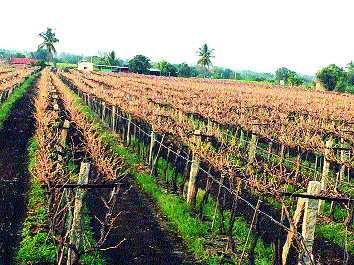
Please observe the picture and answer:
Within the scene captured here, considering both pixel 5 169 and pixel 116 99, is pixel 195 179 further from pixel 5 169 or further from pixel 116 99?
pixel 116 99

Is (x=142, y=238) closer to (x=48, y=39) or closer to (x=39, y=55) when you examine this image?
(x=48, y=39)

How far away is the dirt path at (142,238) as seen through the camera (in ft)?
34.8

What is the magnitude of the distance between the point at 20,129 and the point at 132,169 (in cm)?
1117

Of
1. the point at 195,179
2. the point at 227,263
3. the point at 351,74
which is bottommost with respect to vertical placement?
the point at 227,263

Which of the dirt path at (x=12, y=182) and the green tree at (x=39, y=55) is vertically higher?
the green tree at (x=39, y=55)

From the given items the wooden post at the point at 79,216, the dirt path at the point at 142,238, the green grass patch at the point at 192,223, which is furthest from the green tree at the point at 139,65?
the wooden post at the point at 79,216

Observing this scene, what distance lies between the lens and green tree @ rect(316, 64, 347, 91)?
265ft

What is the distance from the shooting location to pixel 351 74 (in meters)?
97.5

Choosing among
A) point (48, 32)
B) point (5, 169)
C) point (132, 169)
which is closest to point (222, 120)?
point (132, 169)

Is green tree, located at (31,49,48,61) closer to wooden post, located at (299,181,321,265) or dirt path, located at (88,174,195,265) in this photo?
dirt path, located at (88,174,195,265)

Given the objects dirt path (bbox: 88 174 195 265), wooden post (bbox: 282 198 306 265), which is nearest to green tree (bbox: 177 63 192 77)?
dirt path (bbox: 88 174 195 265)

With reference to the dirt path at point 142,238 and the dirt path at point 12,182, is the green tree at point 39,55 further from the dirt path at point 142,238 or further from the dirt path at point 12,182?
the dirt path at point 142,238

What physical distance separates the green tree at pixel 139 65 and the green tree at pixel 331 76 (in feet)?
150

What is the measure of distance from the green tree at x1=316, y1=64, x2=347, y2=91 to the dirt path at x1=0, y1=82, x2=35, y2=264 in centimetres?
6563
